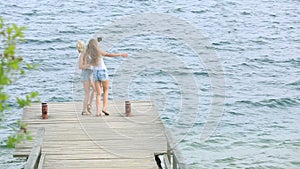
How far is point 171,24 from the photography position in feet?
112

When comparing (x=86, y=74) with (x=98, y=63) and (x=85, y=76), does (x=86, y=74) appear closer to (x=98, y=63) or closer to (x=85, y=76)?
(x=85, y=76)

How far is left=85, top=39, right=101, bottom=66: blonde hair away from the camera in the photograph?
42.4 ft

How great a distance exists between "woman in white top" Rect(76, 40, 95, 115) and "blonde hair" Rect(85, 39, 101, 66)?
0.09 meters

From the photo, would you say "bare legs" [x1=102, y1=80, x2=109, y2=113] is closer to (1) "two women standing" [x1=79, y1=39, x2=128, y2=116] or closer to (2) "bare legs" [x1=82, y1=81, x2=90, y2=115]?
(1) "two women standing" [x1=79, y1=39, x2=128, y2=116]

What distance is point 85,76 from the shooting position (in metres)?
13.6

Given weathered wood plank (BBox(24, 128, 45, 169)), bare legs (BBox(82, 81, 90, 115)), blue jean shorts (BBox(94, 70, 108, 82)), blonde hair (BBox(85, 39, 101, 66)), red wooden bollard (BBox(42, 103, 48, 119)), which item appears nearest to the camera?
weathered wood plank (BBox(24, 128, 45, 169))

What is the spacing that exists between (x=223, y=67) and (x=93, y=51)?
1446cm

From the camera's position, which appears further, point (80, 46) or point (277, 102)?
point (277, 102)

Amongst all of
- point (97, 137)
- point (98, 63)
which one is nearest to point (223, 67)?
point (98, 63)

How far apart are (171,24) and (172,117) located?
47.2ft

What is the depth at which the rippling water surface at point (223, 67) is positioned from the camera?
1775 cm

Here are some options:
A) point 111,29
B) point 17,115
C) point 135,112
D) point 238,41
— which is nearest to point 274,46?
point 238,41

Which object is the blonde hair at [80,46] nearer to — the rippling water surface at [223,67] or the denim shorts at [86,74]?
the denim shorts at [86,74]

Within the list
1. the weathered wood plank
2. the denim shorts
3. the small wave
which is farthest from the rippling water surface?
the weathered wood plank
